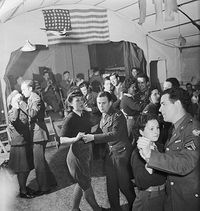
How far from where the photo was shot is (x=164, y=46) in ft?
5.75

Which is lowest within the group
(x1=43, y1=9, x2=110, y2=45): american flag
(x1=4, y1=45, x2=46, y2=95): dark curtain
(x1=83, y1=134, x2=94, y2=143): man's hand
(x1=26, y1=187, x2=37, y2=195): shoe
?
(x1=26, y1=187, x2=37, y2=195): shoe

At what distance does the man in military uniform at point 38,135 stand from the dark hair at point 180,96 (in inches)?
30.0

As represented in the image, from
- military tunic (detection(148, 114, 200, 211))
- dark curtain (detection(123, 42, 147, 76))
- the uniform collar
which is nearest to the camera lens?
military tunic (detection(148, 114, 200, 211))

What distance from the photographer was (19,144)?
5.19ft

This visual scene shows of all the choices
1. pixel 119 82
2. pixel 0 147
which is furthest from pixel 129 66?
pixel 0 147

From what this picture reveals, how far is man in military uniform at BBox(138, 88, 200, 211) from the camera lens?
4.72 ft

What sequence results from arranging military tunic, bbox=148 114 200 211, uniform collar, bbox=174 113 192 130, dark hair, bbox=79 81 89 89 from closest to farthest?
military tunic, bbox=148 114 200 211
uniform collar, bbox=174 113 192 130
dark hair, bbox=79 81 89 89

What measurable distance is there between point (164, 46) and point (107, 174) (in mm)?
903

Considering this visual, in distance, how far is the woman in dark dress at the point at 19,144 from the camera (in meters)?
1.56

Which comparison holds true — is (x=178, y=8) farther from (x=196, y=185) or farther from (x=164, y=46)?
(x=196, y=185)

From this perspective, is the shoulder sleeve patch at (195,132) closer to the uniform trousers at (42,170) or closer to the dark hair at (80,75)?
the dark hair at (80,75)

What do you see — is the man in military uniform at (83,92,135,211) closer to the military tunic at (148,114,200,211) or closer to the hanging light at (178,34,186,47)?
the military tunic at (148,114,200,211)

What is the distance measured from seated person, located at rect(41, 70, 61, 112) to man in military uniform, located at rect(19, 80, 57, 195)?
0.04m

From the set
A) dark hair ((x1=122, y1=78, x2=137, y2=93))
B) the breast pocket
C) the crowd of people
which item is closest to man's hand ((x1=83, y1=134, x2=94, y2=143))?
the crowd of people
